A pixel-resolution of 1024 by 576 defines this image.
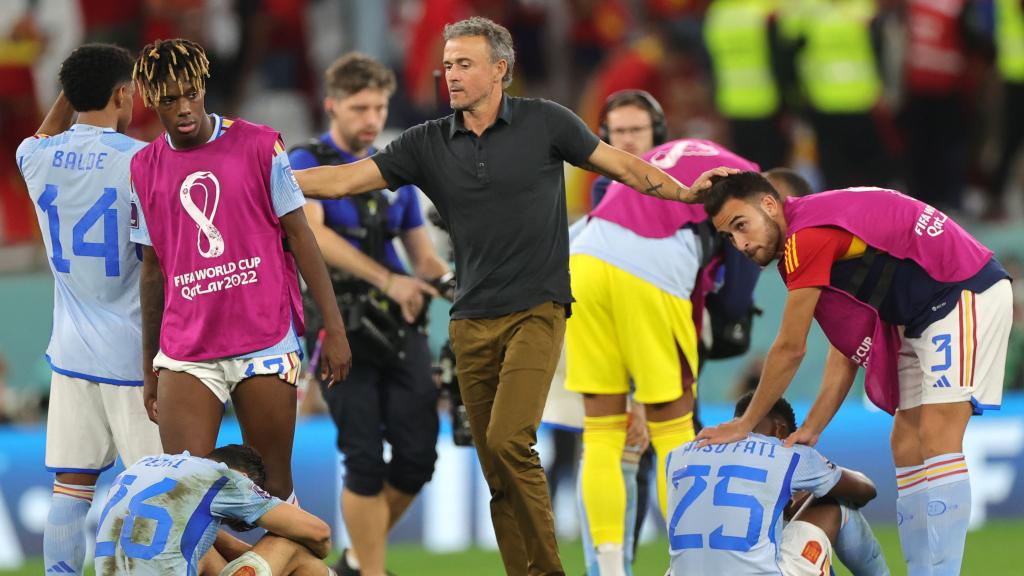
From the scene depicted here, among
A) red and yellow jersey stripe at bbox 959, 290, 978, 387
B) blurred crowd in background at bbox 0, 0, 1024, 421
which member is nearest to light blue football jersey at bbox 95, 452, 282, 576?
red and yellow jersey stripe at bbox 959, 290, 978, 387

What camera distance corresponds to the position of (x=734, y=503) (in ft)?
19.7

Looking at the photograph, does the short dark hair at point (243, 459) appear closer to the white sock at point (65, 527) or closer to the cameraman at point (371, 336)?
the white sock at point (65, 527)

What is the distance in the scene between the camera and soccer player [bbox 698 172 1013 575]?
635 cm

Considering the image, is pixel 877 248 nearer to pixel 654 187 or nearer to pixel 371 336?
pixel 654 187

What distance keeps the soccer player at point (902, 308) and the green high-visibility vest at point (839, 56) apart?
622 centimetres

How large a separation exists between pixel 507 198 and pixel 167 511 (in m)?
1.68

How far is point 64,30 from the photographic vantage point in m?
13.9

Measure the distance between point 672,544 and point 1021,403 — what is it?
5266 millimetres

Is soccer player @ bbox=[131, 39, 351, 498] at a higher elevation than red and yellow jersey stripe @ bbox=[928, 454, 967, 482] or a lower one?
higher

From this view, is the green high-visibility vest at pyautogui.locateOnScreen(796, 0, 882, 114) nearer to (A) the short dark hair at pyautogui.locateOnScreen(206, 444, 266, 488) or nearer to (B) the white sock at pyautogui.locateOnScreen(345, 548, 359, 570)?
(B) the white sock at pyautogui.locateOnScreen(345, 548, 359, 570)

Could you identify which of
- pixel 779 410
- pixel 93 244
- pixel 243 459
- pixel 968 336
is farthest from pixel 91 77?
pixel 968 336

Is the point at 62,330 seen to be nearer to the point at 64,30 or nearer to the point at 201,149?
the point at 201,149

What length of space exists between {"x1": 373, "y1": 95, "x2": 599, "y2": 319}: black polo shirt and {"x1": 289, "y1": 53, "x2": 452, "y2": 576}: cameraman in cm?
132

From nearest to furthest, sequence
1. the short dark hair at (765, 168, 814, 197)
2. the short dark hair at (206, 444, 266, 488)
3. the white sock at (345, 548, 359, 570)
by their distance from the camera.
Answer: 1. the short dark hair at (206, 444, 266, 488)
2. the short dark hair at (765, 168, 814, 197)
3. the white sock at (345, 548, 359, 570)
